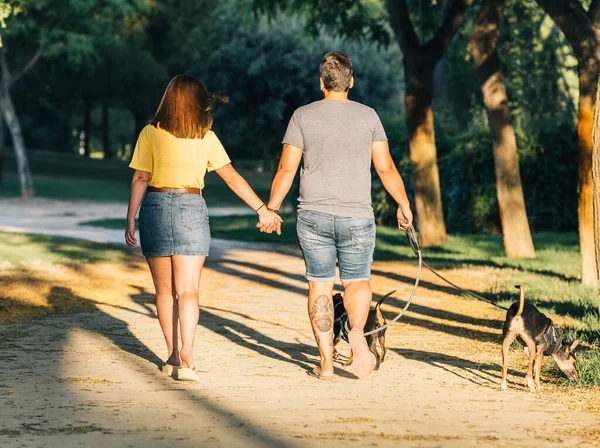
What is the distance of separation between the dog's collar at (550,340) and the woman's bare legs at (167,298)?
2440 millimetres

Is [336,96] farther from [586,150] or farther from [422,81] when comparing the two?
[422,81]

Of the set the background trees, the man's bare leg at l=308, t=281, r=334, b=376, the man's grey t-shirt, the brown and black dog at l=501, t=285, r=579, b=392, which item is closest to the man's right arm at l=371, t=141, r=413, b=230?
the man's grey t-shirt

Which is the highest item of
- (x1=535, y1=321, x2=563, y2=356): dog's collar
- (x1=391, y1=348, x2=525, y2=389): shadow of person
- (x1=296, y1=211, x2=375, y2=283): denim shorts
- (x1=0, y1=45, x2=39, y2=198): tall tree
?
(x1=0, y1=45, x2=39, y2=198): tall tree

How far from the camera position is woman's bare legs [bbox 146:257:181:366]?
7496 millimetres

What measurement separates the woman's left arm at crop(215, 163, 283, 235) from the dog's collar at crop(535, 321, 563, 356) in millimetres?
1848

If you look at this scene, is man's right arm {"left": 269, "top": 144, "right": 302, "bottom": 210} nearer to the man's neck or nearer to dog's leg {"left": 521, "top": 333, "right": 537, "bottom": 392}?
the man's neck

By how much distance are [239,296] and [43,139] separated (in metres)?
60.7

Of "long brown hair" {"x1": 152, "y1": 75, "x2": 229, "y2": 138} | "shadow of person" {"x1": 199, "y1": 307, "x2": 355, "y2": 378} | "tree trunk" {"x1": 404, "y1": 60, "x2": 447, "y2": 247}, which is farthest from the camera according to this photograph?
"tree trunk" {"x1": 404, "y1": 60, "x2": 447, "y2": 247}

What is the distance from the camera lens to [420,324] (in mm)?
10883

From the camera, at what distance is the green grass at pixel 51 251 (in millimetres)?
16203

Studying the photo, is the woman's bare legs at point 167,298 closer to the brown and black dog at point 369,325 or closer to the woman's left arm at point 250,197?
the woman's left arm at point 250,197

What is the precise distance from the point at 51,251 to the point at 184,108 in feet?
36.8

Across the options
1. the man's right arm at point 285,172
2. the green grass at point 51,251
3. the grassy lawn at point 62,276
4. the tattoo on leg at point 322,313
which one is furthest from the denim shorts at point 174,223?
the green grass at point 51,251

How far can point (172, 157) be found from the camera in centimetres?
730
